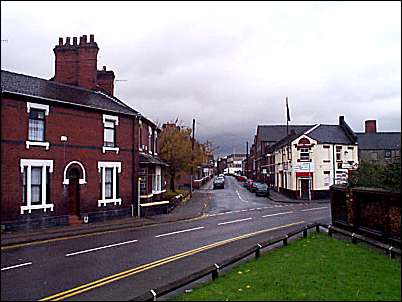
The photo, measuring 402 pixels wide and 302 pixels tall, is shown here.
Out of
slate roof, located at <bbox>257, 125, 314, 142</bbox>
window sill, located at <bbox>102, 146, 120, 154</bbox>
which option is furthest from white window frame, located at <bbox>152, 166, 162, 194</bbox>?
slate roof, located at <bbox>257, 125, 314, 142</bbox>

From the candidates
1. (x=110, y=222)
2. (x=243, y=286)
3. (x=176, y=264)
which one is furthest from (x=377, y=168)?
(x=110, y=222)

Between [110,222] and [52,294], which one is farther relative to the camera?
[110,222]

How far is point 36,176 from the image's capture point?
22.5 m

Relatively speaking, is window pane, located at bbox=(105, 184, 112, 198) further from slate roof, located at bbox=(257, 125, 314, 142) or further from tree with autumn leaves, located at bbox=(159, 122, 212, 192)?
slate roof, located at bbox=(257, 125, 314, 142)

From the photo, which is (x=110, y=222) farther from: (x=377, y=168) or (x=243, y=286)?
(x=243, y=286)

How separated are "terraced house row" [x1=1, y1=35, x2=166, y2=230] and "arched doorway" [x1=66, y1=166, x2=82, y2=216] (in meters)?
0.05

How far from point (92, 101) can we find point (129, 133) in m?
3.13

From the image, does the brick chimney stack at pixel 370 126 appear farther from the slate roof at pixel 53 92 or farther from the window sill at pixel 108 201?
the window sill at pixel 108 201

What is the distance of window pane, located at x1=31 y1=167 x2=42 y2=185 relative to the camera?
73.1 feet

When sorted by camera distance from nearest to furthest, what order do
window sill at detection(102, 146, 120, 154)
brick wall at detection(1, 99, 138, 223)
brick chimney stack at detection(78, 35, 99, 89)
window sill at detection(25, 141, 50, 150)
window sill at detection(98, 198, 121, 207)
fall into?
1. brick wall at detection(1, 99, 138, 223)
2. window sill at detection(25, 141, 50, 150)
3. window sill at detection(98, 198, 121, 207)
4. window sill at detection(102, 146, 120, 154)
5. brick chimney stack at detection(78, 35, 99, 89)

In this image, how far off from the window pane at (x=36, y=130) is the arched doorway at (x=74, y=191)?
2617 mm

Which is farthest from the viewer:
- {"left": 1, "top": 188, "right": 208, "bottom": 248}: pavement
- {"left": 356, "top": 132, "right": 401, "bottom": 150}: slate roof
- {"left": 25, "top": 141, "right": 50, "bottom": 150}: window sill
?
{"left": 356, "top": 132, "right": 401, "bottom": 150}: slate roof

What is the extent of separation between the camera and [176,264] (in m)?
12.7

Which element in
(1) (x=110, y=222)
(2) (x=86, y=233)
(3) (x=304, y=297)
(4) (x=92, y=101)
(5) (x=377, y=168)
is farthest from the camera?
(4) (x=92, y=101)
